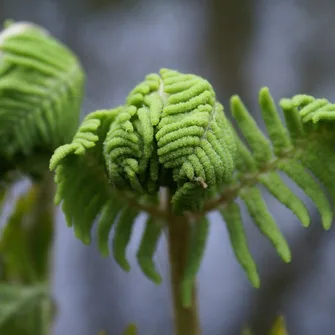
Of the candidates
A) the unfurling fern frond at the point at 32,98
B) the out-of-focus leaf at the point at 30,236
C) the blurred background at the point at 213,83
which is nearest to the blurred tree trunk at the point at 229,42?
the blurred background at the point at 213,83

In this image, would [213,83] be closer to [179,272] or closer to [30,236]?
[30,236]

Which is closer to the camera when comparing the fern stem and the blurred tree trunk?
the fern stem

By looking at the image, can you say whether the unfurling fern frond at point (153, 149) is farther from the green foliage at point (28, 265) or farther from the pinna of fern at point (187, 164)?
the green foliage at point (28, 265)

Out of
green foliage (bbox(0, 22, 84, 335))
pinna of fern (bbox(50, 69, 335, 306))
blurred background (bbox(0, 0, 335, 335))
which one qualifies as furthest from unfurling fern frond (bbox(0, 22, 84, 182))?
blurred background (bbox(0, 0, 335, 335))

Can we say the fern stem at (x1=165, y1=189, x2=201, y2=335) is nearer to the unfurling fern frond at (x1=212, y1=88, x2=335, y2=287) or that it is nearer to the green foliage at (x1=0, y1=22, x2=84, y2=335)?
the unfurling fern frond at (x1=212, y1=88, x2=335, y2=287)

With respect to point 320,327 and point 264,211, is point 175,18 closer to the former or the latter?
point 320,327
